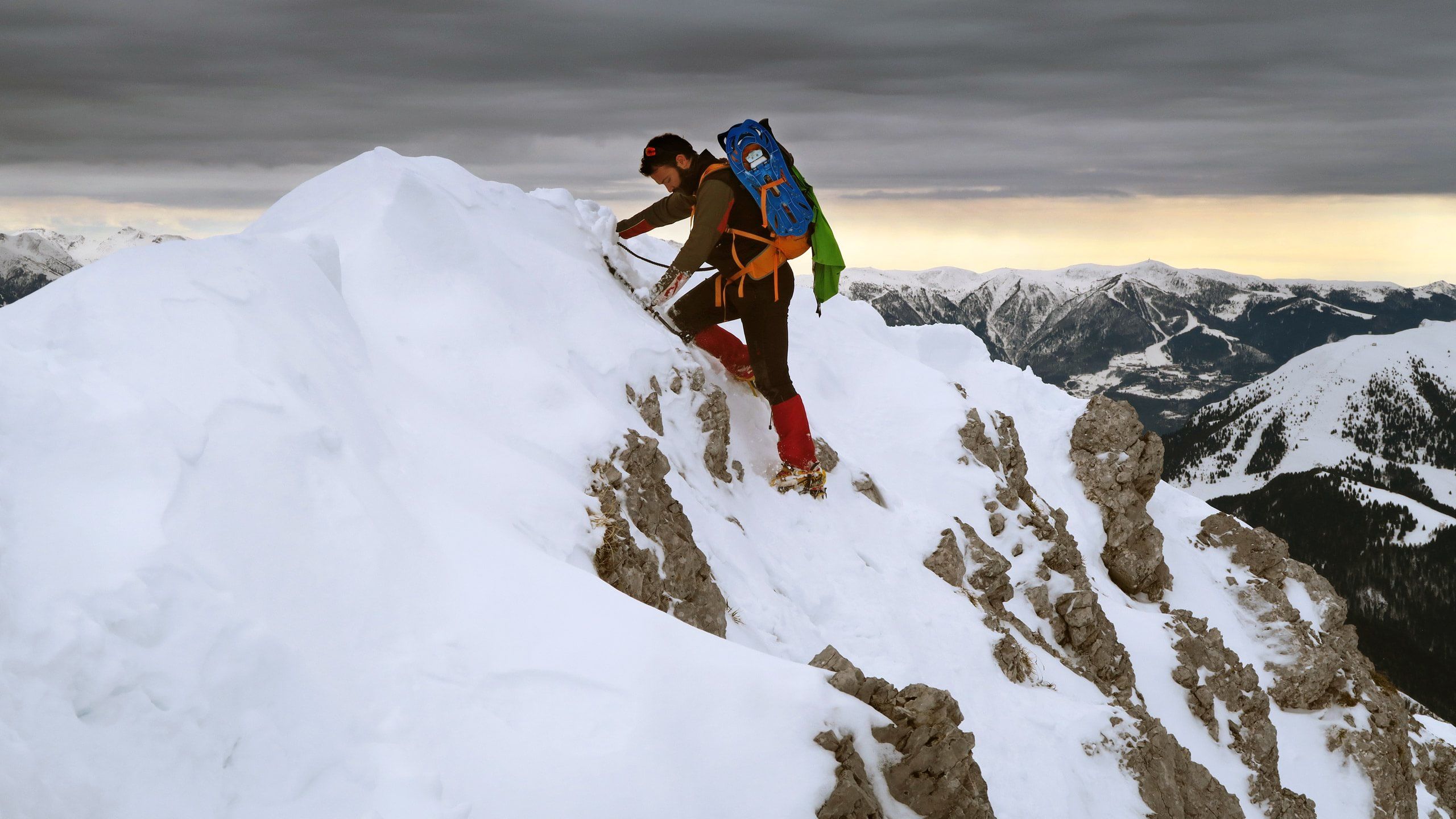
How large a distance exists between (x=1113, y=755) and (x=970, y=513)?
580cm

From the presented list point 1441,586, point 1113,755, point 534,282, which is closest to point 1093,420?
point 1113,755

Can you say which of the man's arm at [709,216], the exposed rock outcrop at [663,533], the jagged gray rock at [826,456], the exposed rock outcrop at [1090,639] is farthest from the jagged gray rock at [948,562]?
the man's arm at [709,216]

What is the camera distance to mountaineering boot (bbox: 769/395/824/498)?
533 inches

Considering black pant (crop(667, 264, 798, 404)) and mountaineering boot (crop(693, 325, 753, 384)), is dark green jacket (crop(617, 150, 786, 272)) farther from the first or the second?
mountaineering boot (crop(693, 325, 753, 384))

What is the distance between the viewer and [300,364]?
718cm

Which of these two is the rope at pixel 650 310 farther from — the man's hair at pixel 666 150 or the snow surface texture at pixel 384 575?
the man's hair at pixel 666 150

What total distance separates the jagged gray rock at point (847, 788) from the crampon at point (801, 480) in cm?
754

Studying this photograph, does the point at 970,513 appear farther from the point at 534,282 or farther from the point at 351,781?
the point at 351,781

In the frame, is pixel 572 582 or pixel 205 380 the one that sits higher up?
pixel 205 380

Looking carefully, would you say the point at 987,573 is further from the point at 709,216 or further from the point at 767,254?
the point at 709,216

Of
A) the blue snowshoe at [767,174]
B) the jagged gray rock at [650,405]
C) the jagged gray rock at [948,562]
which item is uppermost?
the blue snowshoe at [767,174]

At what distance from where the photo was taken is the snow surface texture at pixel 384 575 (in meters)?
4.54

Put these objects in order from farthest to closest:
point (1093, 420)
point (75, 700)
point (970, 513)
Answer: point (1093, 420)
point (970, 513)
point (75, 700)

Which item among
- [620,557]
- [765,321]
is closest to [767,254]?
[765,321]
